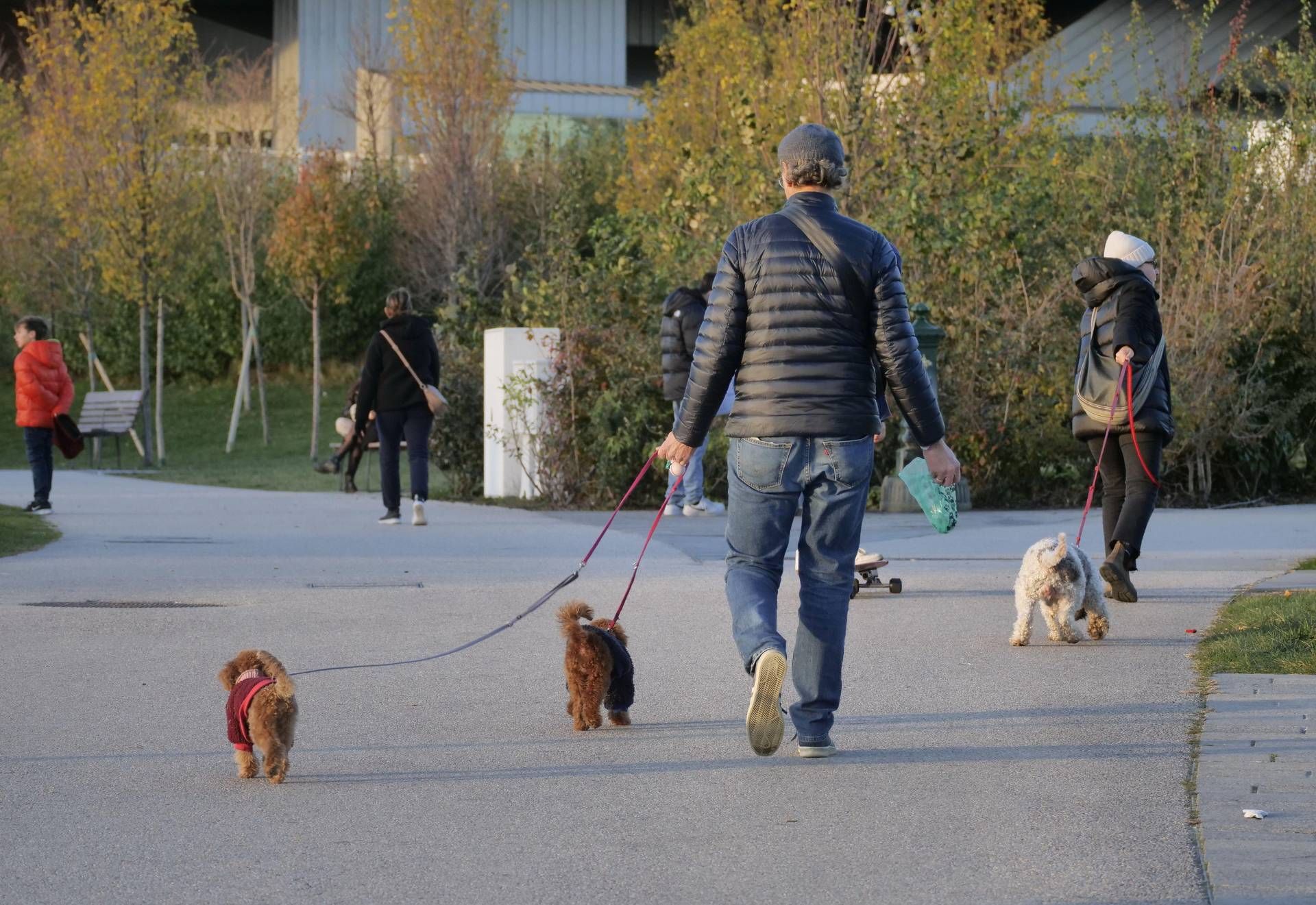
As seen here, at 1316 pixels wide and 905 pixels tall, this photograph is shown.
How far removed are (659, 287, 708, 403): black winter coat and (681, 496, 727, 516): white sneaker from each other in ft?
2.99

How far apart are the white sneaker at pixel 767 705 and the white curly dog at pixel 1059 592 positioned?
8.65ft

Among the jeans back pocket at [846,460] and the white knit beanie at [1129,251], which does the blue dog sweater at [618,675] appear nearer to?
the jeans back pocket at [846,460]

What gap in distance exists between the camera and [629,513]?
14.5 meters

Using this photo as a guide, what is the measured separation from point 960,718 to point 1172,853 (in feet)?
5.89

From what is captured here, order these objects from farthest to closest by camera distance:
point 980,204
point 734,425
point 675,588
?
point 980,204, point 675,588, point 734,425

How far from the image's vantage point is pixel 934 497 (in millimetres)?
6219

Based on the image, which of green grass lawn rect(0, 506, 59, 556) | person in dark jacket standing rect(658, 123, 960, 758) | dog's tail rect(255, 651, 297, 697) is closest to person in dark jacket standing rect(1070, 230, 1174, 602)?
person in dark jacket standing rect(658, 123, 960, 758)

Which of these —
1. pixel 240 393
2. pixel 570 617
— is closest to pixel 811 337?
pixel 570 617

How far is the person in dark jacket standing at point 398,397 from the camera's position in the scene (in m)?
13.6

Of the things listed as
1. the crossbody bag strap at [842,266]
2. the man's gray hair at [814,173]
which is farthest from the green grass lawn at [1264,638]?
the man's gray hair at [814,173]

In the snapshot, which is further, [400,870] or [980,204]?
[980,204]

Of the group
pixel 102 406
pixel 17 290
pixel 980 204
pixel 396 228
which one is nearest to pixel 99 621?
pixel 980 204

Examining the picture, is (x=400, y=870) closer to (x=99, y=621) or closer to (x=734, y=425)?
(x=734, y=425)

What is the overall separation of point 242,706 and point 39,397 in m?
10.3
